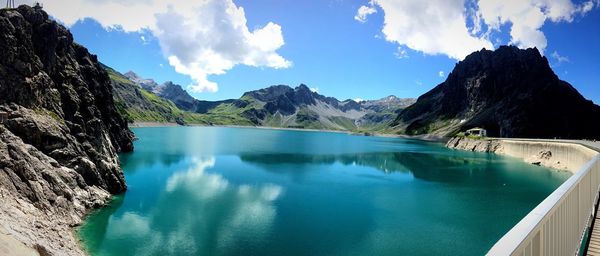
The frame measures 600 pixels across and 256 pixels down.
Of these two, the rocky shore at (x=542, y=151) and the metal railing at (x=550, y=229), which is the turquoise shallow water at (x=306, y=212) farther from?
the metal railing at (x=550, y=229)

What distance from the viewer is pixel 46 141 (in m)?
44.0

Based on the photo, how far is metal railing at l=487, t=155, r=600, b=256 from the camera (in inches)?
212

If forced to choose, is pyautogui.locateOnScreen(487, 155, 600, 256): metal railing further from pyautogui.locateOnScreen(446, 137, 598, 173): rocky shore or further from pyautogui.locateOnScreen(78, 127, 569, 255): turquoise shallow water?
pyautogui.locateOnScreen(446, 137, 598, 173): rocky shore

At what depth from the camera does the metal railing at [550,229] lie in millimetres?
5385

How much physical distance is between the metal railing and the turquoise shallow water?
23.4 metres

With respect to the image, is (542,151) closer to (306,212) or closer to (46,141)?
(306,212)

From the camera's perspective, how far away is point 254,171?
275 feet

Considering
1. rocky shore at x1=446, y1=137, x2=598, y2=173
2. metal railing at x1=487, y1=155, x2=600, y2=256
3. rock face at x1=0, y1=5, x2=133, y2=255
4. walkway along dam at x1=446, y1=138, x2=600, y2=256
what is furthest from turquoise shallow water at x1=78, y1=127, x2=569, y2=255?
metal railing at x1=487, y1=155, x2=600, y2=256

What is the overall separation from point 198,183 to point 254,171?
1931 centimetres

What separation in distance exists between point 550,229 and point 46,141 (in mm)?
51099

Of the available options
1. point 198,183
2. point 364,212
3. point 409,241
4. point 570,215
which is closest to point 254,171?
point 198,183

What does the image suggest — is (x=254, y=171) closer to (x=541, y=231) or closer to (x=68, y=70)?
(x=68, y=70)

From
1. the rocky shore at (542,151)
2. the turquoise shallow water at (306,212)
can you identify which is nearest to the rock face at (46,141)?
the turquoise shallow water at (306,212)

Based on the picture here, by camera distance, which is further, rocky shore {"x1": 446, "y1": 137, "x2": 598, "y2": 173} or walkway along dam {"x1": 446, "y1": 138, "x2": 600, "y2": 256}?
rocky shore {"x1": 446, "y1": 137, "x2": 598, "y2": 173}
